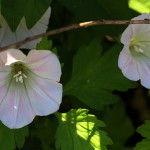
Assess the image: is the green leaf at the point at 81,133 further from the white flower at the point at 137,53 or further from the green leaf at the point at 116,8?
the green leaf at the point at 116,8

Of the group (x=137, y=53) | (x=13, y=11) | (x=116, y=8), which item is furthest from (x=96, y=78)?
(x=13, y=11)

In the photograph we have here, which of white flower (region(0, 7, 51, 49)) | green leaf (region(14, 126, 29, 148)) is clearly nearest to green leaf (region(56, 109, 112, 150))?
green leaf (region(14, 126, 29, 148))

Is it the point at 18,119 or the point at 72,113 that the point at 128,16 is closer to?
the point at 72,113

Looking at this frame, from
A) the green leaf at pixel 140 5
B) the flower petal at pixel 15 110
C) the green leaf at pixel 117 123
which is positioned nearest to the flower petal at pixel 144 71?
the green leaf at pixel 140 5

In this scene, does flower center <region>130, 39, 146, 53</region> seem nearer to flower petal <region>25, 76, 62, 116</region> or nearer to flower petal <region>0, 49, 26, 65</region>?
flower petal <region>25, 76, 62, 116</region>

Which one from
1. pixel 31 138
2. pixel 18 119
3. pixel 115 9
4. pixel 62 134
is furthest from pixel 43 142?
pixel 115 9
